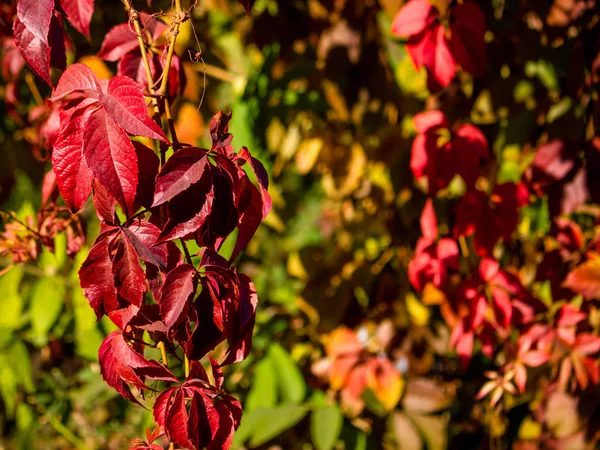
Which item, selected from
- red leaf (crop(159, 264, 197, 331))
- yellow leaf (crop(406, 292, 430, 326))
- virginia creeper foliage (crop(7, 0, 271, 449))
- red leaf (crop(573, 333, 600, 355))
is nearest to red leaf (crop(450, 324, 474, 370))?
red leaf (crop(573, 333, 600, 355))

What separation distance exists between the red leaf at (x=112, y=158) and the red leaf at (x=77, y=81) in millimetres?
63

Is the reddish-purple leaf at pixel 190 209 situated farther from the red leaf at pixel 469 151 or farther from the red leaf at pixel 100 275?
the red leaf at pixel 469 151

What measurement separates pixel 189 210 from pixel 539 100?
1220 millimetres

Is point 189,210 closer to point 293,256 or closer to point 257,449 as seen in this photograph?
point 257,449

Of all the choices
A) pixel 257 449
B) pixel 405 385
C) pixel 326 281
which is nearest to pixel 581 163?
pixel 405 385

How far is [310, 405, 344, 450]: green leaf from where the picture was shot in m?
1.30

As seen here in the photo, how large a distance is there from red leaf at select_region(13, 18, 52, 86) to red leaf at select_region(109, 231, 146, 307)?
21cm

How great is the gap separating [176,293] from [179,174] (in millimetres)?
113

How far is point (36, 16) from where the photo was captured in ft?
2.16

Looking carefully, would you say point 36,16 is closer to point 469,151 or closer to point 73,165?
point 73,165

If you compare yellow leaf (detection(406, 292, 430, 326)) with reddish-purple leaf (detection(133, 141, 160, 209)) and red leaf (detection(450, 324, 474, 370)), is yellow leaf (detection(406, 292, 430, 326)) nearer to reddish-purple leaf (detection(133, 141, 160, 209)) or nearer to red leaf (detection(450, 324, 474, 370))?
red leaf (detection(450, 324, 474, 370))

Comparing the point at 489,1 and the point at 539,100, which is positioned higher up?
the point at 489,1

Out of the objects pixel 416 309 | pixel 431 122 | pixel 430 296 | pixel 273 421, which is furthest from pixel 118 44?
pixel 416 309

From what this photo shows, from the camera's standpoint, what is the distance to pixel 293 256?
81.8 inches
